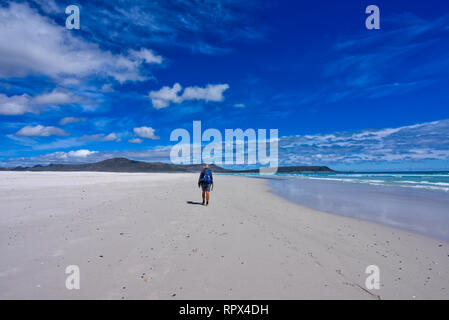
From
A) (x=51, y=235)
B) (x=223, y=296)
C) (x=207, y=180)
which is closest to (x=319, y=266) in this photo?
(x=223, y=296)

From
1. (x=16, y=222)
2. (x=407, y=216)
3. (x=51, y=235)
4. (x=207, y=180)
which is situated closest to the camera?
(x=51, y=235)

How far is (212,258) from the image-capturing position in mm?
5426

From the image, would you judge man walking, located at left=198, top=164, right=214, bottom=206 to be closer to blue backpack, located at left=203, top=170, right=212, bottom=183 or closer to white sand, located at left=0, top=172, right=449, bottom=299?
blue backpack, located at left=203, top=170, right=212, bottom=183

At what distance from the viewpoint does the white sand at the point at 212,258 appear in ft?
13.3

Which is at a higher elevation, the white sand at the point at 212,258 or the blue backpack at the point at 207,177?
the blue backpack at the point at 207,177

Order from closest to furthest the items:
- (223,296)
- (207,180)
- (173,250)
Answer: (223,296), (173,250), (207,180)

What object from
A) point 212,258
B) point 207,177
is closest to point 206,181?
point 207,177

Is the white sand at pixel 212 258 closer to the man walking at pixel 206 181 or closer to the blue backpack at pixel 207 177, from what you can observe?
the man walking at pixel 206 181

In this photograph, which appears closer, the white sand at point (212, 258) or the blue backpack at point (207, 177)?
the white sand at point (212, 258)

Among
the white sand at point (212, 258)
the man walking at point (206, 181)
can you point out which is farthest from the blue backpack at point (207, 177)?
the white sand at point (212, 258)

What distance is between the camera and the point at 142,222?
8891 millimetres

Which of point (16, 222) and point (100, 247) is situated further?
point (16, 222)

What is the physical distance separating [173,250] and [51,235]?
4.25 m
